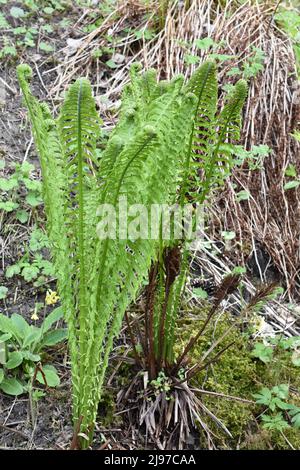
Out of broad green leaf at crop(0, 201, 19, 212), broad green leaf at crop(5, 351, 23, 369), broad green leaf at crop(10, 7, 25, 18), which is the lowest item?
broad green leaf at crop(5, 351, 23, 369)

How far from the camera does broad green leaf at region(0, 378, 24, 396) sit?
1.96 m

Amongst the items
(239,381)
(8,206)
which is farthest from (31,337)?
(239,381)

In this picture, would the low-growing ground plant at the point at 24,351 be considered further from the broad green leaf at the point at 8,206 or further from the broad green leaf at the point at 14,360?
the broad green leaf at the point at 8,206

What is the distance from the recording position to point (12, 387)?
1.97 m

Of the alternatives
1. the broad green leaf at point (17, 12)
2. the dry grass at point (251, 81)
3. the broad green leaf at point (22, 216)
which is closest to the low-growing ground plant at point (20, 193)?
the broad green leaf at point (22, 216)

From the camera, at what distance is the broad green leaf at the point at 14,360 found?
199 cm

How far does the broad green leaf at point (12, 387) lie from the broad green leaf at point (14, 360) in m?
0.05

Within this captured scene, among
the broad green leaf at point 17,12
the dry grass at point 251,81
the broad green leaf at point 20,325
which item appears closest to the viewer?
the broad green leaf at point 20,325

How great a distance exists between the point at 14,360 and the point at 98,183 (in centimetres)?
73

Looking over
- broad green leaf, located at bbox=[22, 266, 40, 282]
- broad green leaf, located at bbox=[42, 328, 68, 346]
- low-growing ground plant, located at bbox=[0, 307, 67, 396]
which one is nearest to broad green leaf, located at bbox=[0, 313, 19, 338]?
low-growing ground plant, located at bbox=[0, 307, 67, 396]

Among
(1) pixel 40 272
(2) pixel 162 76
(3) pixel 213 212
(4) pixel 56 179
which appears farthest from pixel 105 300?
(2) pixel 162 76

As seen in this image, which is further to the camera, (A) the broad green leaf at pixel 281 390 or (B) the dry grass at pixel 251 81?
(B) the dry grass at pixel 251 81

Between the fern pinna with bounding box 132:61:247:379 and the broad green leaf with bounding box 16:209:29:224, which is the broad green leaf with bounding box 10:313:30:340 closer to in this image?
the fern pinna with bounding box 132:61:247:379

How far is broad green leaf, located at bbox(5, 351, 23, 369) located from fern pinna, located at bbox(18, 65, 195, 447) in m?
0.30
